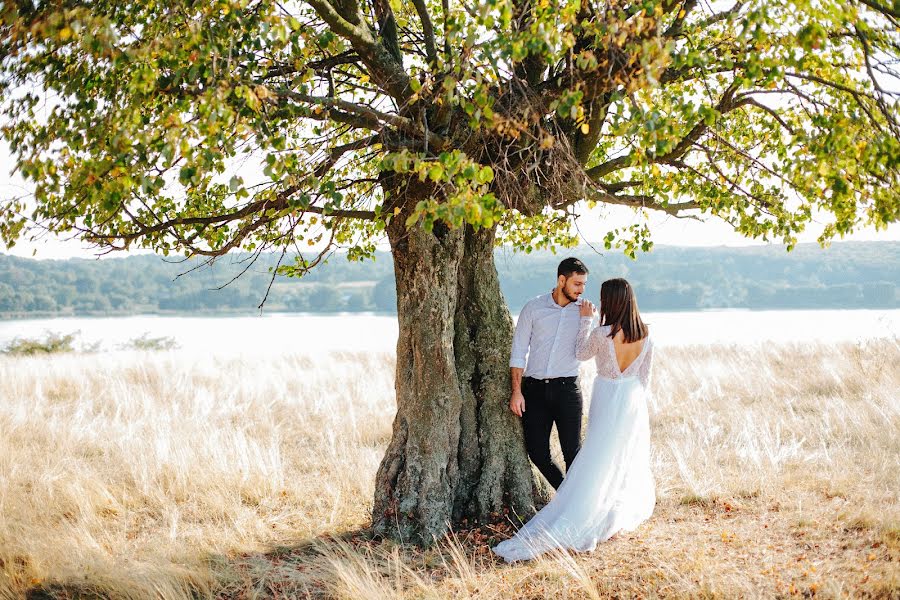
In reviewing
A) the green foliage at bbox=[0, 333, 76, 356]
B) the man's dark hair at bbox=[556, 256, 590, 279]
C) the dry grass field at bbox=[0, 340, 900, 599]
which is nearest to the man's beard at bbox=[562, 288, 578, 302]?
the man's dark hair at bbox=[556, 256, 590, 279]

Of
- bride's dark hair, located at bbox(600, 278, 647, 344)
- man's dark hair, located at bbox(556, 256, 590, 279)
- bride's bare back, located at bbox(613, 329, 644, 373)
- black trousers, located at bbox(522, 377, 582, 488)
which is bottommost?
black trousers, located at bbox(522, 377, 582, 488)

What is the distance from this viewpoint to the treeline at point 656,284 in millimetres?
56375

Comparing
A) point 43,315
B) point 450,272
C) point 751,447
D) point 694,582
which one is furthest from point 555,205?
point 43,315

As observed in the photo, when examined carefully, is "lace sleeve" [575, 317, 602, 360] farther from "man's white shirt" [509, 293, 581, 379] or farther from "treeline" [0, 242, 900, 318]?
"treeline" [0, 242, 900, 318]

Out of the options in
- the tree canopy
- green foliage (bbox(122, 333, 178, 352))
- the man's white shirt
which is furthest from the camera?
green foliage (bbox(122, 333, 178, 352))

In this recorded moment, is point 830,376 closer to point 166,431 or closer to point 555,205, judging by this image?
point 555,205

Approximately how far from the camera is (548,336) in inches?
232

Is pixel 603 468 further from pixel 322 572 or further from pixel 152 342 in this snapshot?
pixel 152 342

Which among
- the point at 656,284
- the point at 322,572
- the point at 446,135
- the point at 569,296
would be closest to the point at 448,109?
the point at 446,135

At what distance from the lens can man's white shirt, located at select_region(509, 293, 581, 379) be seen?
5891mm

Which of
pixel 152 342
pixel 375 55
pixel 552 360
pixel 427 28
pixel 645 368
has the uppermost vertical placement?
pixel 427 28

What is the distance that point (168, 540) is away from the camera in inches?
252

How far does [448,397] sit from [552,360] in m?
0.89

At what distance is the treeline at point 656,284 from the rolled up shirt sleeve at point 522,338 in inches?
1784
